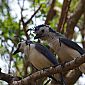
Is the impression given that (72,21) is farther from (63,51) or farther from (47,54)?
(63,51)

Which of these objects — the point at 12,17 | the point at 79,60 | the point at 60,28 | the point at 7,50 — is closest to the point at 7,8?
the point at 12,17

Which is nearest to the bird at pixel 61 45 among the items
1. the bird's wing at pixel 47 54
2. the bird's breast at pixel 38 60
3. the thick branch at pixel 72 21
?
the bird's wing at pixel 47 54

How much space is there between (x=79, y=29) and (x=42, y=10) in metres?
1.12

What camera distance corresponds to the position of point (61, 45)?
4.89 m

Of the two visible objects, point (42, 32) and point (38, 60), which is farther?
point (42, 32)

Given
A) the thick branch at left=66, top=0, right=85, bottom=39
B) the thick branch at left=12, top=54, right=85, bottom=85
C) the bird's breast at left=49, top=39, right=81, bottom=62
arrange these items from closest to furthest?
the thick branch at left=12, top=54, right=85, bottom=85 < the bird's breast at left=49, top=39, right=81, bottom=62 < the thick branch at left=66, top=0, right=85, bottom=39

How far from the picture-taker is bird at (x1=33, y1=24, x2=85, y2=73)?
4.84 metres

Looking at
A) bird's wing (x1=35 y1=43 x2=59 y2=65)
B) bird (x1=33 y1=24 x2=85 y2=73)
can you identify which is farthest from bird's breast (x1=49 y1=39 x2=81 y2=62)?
bird's wing (x1=35 y1=43 x2=59 y2=65)

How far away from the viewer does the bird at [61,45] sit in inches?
191

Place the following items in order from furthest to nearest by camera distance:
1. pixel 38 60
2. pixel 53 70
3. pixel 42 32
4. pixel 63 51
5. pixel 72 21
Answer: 1. pixel 72 21
2. pixel 42 32
3. pixel 38 60
4. pixel 63 51
5. pixel 53 70

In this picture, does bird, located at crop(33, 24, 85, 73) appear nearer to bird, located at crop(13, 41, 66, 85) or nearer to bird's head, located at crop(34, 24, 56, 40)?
bird's head, located at crop(34, 24, 56, 40)

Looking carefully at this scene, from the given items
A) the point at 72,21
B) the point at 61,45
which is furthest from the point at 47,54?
the point at 72,21

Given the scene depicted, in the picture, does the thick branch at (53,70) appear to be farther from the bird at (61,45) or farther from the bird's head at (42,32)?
the bird's head at (42,32)

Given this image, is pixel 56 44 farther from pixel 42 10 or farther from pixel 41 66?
pixel 42 10
